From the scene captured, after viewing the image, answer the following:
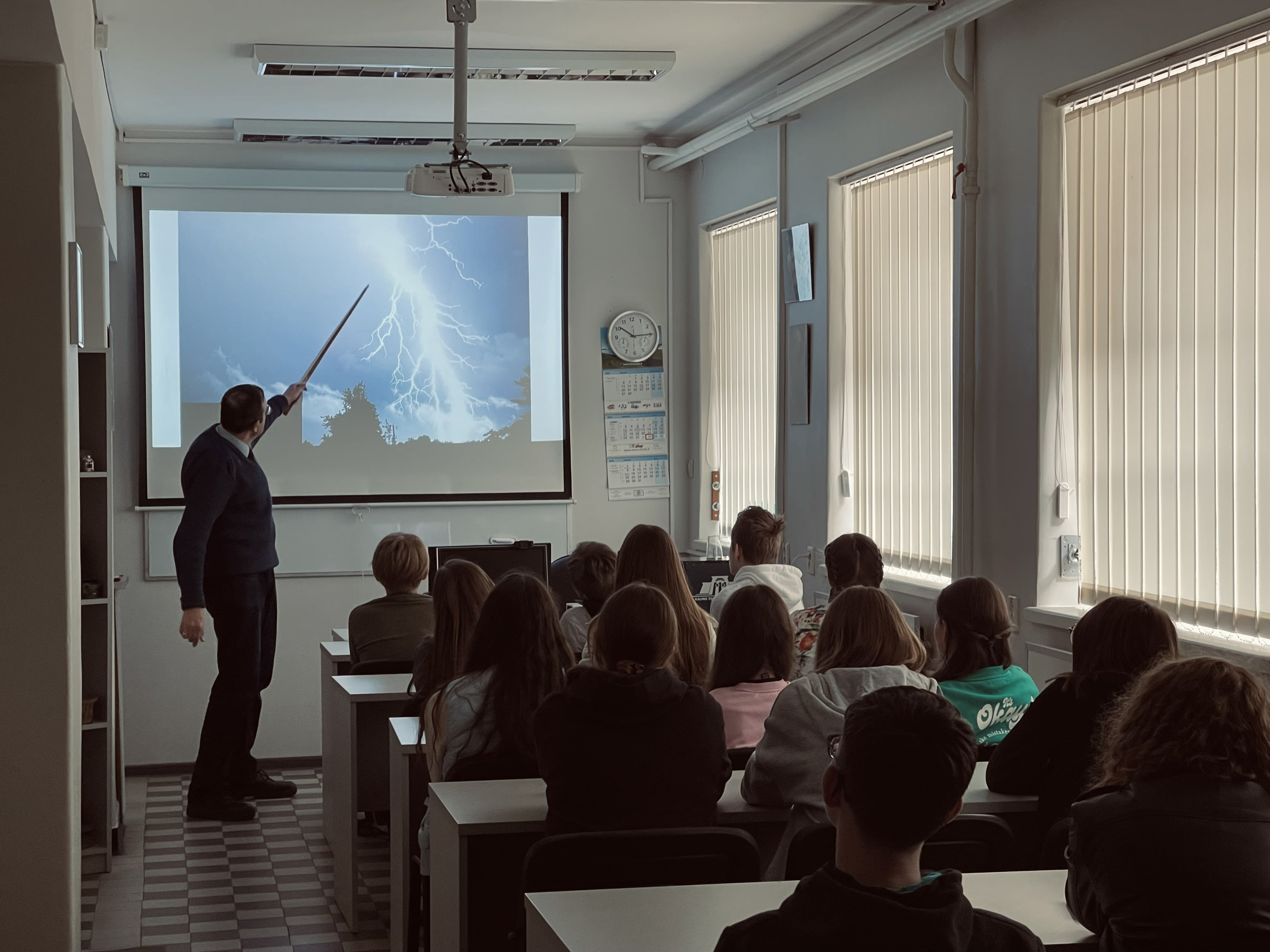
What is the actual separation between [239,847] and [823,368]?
9.97 ft

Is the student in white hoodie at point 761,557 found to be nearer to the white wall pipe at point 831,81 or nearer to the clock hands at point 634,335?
the white wall pipe at point 831,81

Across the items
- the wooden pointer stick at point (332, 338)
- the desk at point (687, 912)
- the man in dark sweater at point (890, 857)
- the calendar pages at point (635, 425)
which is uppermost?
the wooden pointer stick at point (332, 338)

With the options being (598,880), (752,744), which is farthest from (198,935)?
(598,880)

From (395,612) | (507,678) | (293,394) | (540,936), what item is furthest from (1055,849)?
(293,394)

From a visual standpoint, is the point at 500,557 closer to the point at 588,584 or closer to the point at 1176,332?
the point at 588,584

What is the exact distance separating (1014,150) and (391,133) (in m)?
3.39

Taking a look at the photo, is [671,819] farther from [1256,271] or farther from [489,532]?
[489,532]

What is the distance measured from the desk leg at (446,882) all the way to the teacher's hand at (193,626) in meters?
2.44

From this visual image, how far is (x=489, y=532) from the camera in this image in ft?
22.6

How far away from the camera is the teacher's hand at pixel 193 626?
5008mm

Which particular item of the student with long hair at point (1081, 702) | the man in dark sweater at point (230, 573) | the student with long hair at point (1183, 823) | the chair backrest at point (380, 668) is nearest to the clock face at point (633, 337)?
the man in dark sweater at point (230, 573)

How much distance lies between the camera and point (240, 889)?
14.8 ft

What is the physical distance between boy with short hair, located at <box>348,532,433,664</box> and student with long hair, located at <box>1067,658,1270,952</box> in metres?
2.90

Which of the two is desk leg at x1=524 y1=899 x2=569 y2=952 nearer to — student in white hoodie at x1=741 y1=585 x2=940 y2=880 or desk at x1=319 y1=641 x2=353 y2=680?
student in white hoodie at x1=741 y1=585 x2=940 y2=880
